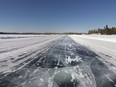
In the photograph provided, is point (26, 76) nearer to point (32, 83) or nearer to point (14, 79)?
point (14, 79)

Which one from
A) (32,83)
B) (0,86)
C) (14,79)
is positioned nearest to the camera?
(0,86)

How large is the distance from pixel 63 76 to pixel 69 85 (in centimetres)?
90

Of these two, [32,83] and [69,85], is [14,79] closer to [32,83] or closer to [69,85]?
[32,83]

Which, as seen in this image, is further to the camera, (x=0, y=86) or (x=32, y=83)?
(x=32, y=83)

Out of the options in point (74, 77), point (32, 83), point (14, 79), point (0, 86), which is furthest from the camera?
point (74, 77)

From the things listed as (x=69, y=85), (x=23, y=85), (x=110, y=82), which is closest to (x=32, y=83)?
(x=23, y=85)

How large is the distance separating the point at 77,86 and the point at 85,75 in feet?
3.90

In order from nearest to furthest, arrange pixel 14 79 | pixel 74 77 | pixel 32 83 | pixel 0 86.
Answer: pixel 0 86
pixel 32 83
pixel 14 79
pixel 74 77

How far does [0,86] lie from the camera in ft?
12.7

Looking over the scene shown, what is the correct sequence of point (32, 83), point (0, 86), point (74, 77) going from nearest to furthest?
1. point (0, 86)
2. point (32, 83)
3. point (74, 77)

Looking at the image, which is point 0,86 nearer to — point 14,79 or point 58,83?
point 14,79

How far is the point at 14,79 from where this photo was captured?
4512mm

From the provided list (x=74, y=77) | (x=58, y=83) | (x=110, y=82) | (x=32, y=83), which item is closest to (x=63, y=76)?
(x=74, y=77)

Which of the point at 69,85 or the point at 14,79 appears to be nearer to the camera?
the point at 69,85
